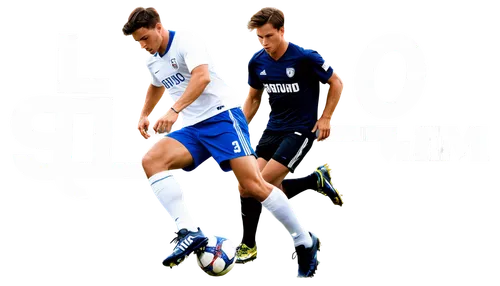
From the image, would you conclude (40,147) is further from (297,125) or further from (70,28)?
(297,125)

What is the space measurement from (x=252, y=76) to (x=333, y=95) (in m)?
0.90

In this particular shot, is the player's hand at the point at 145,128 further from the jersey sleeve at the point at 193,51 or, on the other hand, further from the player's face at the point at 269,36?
the player's face at the point at 269,36

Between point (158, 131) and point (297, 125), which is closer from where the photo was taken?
point (158, 131)

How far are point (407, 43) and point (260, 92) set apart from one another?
1.95 metres

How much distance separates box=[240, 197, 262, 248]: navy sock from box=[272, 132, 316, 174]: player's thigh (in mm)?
516

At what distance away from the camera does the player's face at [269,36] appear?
272 inches

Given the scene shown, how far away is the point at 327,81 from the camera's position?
23.5 feet

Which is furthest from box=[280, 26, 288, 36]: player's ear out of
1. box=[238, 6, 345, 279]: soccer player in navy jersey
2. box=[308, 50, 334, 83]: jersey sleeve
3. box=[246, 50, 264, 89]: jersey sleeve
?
box=[246, 50, 264, 89]: jersey sleeve

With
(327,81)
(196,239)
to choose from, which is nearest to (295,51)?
(327,81)

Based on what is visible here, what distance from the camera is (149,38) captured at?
6074 millimetres

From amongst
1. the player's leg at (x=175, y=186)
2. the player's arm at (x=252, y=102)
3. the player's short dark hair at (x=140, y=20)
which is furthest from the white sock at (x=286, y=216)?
the player's short dark hair at (x=140, y=20)

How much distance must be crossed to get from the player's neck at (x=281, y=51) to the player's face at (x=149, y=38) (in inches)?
58.1

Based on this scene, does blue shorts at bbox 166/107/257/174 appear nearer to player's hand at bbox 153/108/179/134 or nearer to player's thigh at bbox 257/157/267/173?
player's hand at bbox 153/108/179/134

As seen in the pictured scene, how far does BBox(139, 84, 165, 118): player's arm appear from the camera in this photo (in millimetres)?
6641
